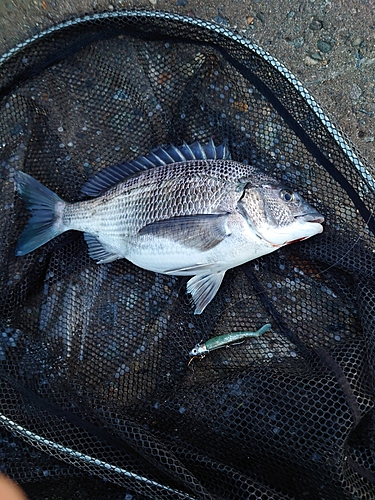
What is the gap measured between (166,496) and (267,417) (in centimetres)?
66

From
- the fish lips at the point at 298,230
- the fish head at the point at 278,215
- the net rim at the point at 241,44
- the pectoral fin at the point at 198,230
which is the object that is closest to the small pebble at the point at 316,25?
the net rim at the point at 241,44

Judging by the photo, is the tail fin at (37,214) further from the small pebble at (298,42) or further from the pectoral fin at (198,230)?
the small pebble at (298,42)

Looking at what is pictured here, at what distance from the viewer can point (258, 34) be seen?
3.16 metres

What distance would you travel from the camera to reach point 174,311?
2.79 m

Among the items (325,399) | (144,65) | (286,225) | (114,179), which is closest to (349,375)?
(325,399)

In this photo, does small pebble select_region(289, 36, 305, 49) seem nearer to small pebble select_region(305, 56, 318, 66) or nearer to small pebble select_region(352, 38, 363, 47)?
small pebble select_region(305, 56, 318, 66)

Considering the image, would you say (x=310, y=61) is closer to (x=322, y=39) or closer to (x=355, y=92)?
(x=322, y=39)

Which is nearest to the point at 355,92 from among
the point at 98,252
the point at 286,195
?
the point at 286,195

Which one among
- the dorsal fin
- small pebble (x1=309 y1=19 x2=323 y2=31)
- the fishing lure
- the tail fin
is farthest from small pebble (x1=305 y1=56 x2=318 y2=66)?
the tail fin

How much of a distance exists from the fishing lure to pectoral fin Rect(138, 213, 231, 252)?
0.57 m

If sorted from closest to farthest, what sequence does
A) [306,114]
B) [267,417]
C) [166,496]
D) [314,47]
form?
[166,496] → [267,417] → [306,114] → [314,47]

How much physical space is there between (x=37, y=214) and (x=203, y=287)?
3.65 feet

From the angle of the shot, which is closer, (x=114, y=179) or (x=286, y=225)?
(x=286, y=225)

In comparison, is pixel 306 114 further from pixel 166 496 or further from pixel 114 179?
pixel 166 496
